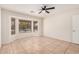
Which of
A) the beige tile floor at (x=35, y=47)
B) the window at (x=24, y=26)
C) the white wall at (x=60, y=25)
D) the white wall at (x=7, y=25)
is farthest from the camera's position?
the white wall at (x=60, y=25)

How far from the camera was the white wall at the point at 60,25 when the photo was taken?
5.63 metres

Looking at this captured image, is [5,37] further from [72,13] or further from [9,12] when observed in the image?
[72,13]

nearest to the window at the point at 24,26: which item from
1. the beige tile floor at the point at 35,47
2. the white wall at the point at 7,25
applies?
the white wall at the point at 7,25

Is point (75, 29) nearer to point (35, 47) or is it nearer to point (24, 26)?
point (35, 47)

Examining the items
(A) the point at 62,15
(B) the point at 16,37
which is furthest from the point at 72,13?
(B) the point at 16,37

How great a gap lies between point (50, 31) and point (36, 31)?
1563mm

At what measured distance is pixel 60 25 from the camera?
634cm

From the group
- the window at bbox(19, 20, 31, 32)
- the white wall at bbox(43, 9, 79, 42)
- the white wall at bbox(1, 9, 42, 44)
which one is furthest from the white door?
the white wall at bbox(1, 9, 42, 44)

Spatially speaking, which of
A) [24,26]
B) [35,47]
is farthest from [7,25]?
[35,47]

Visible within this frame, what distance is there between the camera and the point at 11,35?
4727 millimetres

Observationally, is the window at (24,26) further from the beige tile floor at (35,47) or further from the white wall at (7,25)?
the beige tile floor at (35,47)

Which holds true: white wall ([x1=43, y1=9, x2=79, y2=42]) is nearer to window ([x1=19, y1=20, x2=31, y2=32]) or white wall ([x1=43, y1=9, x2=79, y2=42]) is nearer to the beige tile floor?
the beige tile floor

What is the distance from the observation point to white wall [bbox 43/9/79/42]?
18.5 ft

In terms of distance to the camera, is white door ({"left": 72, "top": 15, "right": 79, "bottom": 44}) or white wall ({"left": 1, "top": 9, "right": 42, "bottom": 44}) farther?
white door ({"left": 72, "top": 15, "right": 79, "bottom": 44})
